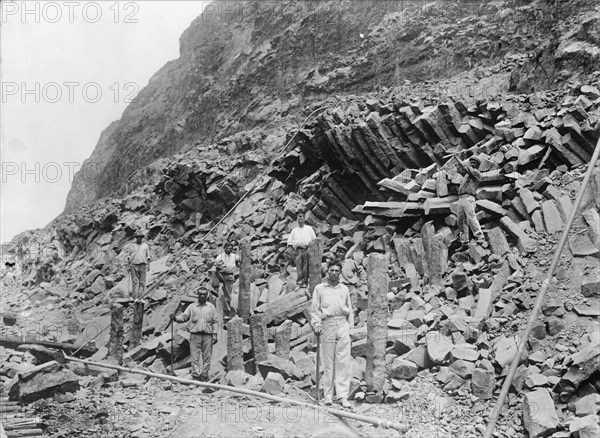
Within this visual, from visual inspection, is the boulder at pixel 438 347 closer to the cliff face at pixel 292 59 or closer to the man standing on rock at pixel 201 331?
the man standing on rock at pixel 201 331

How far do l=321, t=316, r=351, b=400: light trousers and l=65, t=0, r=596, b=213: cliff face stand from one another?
11299mm

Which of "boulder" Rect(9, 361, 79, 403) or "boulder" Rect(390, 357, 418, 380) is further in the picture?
"boulder" Rect(9, 361, 79, 403)

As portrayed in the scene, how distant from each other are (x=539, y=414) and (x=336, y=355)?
2240 millimetres

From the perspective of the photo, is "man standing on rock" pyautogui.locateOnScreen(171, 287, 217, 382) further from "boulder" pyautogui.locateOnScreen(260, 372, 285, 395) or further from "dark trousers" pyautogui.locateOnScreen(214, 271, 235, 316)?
"dark trousers" pyautogui.locateOnScreen(214, 271, 235, 316)

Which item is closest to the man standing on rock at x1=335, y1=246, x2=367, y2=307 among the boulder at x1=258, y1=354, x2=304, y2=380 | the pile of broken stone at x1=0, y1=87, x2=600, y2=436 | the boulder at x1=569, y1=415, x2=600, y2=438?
the pile of broken stone at x1=0, y1=87, x2=600, y2=436

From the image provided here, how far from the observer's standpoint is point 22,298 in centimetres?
2033

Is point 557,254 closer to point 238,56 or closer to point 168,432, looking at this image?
point 168,432

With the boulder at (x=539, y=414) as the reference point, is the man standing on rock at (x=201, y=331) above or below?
above

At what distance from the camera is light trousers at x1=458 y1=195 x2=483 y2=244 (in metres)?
9.13

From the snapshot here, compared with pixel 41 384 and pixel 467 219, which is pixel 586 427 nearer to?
pixel 467 219

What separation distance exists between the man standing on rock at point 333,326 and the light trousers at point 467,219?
353 cm

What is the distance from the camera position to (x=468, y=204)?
30.3ft

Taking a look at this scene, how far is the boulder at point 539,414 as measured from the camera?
199 inches

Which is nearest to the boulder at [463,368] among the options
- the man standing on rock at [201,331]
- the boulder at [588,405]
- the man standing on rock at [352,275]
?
the boulder at [588,405]
